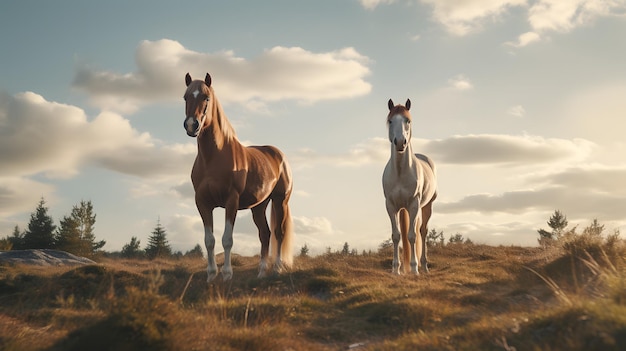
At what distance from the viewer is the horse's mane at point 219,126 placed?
11695 millimetres

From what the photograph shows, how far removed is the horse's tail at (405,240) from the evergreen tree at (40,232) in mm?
26962

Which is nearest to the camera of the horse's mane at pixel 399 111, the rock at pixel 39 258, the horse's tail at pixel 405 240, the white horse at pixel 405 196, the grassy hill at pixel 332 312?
the grassy hill at pixel 332 312

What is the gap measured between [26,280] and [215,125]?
219 inches

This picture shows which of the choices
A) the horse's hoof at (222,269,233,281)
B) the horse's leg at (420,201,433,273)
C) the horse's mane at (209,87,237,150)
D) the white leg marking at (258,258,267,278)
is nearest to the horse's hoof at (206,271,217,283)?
the horse's hoof at (222,269,233,281)

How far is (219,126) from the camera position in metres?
11.9

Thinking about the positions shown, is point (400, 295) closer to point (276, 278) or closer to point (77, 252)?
point (276, 278)

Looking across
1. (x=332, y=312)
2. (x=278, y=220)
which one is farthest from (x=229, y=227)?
(x=332, y=312)

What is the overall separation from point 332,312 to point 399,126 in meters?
5.11

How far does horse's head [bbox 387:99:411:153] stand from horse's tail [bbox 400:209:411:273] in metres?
1.93

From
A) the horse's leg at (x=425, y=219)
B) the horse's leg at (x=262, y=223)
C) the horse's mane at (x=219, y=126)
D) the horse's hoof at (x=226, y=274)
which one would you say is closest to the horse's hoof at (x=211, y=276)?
the horse's hoof at (x=226, y=274)

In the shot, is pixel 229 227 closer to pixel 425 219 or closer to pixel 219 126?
pixel 219 126

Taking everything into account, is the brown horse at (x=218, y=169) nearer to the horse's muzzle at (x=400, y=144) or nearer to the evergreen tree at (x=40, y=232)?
the horse's muzzle at (x=400, y=144)

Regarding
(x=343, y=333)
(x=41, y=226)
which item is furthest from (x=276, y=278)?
(x=41, y=226)

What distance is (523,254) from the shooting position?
66.3 ft
